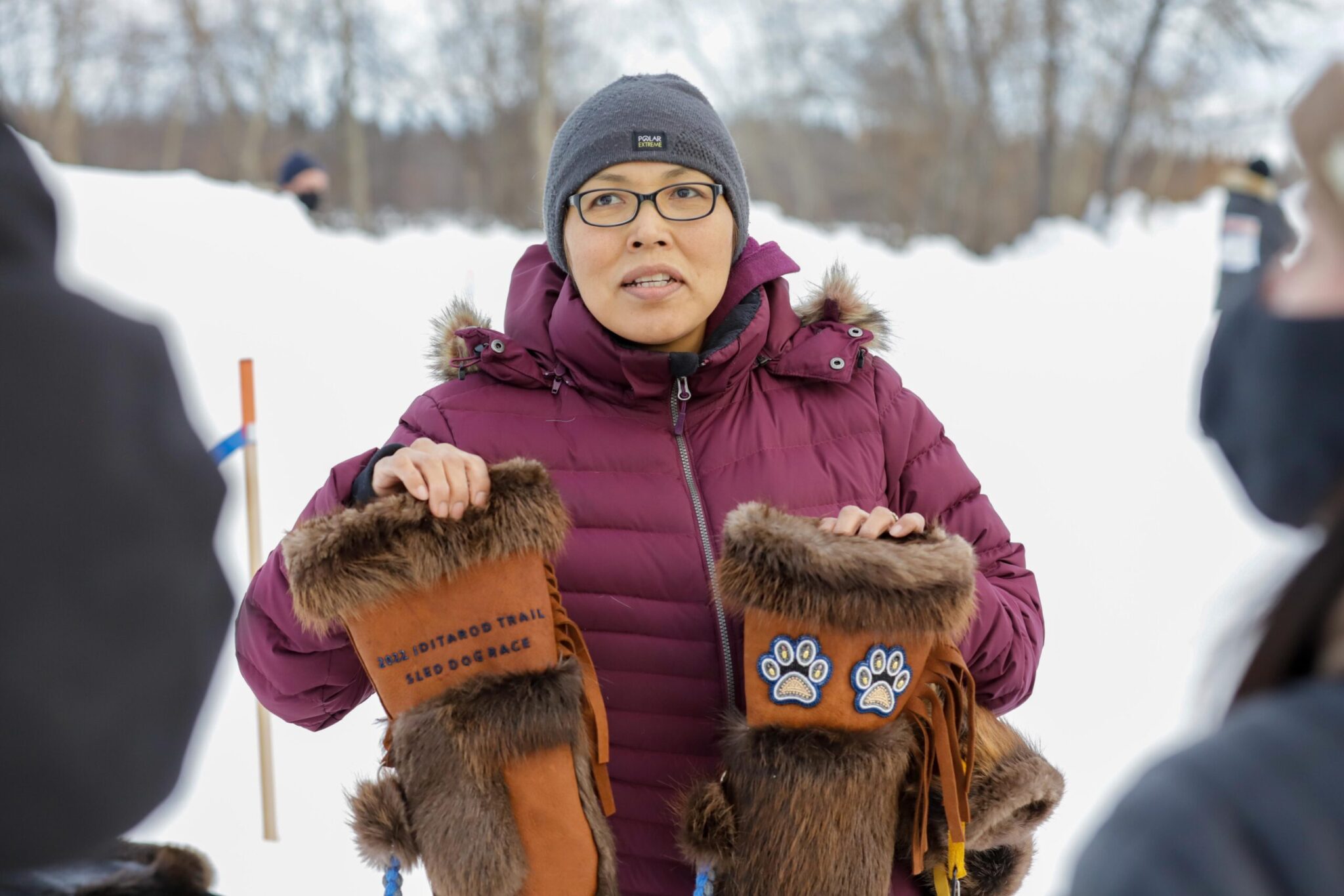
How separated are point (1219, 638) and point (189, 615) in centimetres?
84

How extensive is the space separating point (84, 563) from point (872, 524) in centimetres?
117

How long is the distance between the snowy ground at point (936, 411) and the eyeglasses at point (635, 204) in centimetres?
83

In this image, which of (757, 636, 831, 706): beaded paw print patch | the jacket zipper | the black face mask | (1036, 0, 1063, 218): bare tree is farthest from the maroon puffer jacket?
(1036, 0, 1063, 218): bare tree

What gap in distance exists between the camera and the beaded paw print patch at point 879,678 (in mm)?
1715

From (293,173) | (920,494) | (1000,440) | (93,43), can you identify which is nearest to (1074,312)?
(1000,440)

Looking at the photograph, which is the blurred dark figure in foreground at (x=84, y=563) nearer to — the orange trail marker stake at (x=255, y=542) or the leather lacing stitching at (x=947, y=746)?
the leather lacing stitching at (x=947, y=746)

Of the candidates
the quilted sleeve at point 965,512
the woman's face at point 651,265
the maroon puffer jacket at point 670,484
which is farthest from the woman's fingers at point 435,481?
the quilted sleeve at point 965,512

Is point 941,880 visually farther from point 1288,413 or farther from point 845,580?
point 1288,413

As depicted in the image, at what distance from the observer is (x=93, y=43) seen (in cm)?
1697

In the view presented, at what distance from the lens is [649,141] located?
2.11m

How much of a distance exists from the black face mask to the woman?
0.95m

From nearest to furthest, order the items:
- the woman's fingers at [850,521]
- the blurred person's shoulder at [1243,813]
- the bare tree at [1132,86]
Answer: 1. the blurred person's shoulder at [1243,813]
2. the woman's fingers at [850,521]
3. the bare tree at [1132,86]

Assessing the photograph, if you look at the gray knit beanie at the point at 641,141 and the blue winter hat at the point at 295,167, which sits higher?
the blue winter hat at the point at 295,167

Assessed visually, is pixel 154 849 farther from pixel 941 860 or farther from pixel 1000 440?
pixel 1000 440
